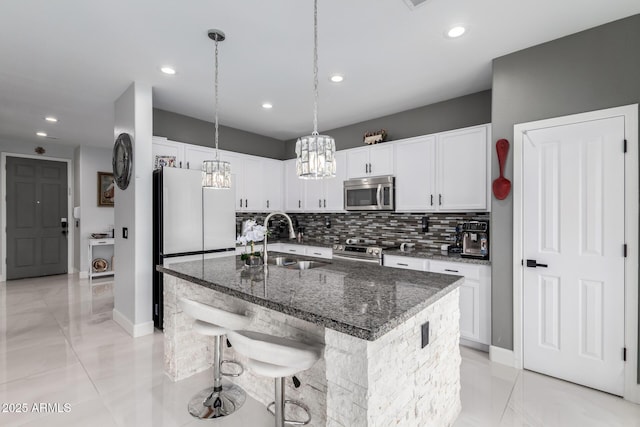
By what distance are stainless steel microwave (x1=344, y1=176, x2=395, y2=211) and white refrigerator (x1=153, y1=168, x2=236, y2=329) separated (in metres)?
1.72

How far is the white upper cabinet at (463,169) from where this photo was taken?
323 cm

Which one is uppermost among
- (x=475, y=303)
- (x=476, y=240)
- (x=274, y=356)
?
(x=476, y=240)

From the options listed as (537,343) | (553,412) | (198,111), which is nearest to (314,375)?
(553,412)

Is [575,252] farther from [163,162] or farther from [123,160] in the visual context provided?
[123,160]

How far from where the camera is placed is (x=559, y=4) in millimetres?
2076

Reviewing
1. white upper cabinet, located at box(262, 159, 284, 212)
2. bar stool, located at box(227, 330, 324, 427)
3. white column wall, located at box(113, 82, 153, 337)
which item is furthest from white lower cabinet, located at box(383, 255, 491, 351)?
white column wall, located at box(113, 82, 153, 337)

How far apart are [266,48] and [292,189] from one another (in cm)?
289

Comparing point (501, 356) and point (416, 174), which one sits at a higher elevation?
point (416, 174)

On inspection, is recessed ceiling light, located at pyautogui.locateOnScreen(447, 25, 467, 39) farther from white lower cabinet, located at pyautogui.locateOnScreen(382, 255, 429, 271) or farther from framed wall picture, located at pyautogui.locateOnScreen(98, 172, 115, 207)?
framed wall picture, located at pyautogui.locateOnScreen(98, 172, 115, 207)

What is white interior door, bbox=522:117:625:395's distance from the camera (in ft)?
7.43

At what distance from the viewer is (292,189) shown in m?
5.33

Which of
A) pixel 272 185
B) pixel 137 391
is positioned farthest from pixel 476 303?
→ pixel 272 185

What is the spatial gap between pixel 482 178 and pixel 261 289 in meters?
2.67

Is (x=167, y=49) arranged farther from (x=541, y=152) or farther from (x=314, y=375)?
(x=541, y=152)
